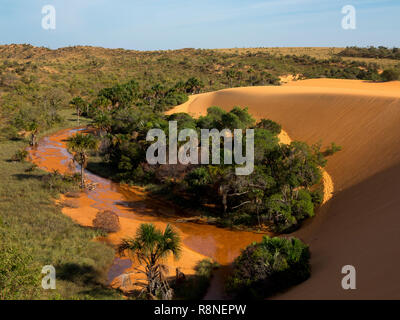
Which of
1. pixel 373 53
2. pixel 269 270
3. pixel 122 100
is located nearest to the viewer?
pixel 269 270

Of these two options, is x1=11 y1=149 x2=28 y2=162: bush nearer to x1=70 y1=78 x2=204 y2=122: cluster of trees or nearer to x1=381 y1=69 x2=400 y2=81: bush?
x1=70 y1=78 x2=204 y2=122: cluster of trees

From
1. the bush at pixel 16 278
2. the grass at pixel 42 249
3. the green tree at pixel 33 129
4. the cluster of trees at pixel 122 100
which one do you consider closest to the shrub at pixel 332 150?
the grass at pixel 42 249

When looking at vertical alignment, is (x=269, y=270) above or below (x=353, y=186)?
below

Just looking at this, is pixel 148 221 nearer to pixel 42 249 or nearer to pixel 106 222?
pixel 106 222

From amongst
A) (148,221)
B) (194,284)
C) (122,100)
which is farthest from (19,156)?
(194,284)

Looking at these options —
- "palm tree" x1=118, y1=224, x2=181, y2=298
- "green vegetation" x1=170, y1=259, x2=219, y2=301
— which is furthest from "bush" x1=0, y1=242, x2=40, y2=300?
"green vegetation" x1=170, y1=259, x2=219, y2=301

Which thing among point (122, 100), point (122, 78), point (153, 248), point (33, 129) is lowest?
point (153, 248)

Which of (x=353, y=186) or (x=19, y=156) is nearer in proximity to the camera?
(x=353, y=186)
